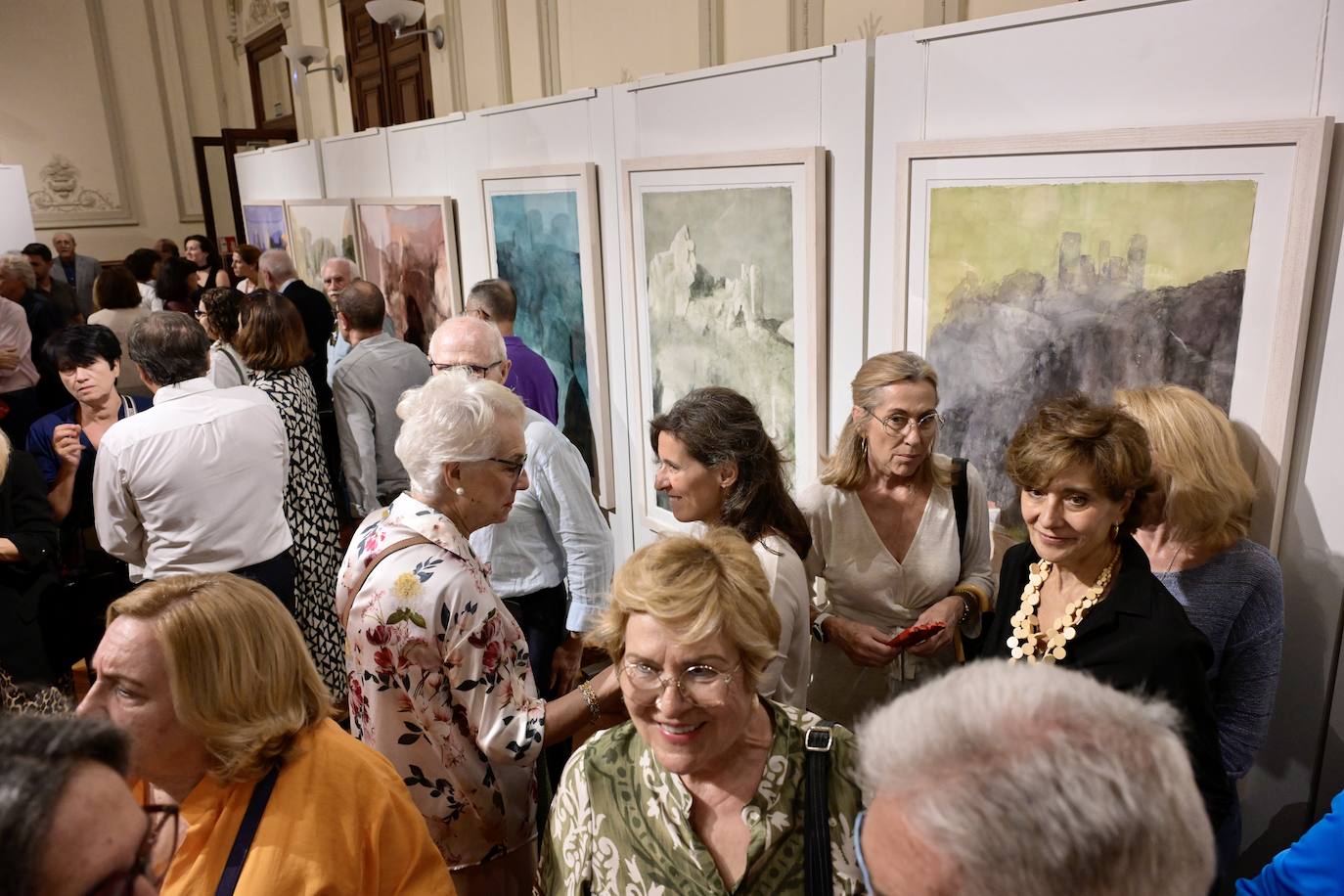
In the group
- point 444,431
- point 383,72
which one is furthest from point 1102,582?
point 383,72

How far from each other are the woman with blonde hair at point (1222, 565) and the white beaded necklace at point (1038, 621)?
0.22 meters

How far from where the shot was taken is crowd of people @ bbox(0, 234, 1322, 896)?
87 cm

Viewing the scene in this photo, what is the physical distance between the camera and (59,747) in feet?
3.04

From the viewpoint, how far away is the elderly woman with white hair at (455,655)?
6.01ft

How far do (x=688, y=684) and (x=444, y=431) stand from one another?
2.88 ft

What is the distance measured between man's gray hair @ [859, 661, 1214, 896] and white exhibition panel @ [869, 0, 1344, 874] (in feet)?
5.04

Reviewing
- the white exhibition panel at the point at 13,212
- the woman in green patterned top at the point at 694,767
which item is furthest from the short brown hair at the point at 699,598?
the white exhibition panel at the point at 13,212

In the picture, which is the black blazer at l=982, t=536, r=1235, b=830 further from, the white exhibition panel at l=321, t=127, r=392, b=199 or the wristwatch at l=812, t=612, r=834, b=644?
the white exhibition panel at l=321, t=127, r=392, b=199

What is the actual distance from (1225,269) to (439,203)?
465 cm

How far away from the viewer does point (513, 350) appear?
4.39m

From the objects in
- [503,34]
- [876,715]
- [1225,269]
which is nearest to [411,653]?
[876,715]

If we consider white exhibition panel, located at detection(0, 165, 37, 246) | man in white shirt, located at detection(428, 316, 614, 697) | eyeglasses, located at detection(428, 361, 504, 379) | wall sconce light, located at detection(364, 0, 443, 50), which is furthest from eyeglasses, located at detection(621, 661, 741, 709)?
white exhibition panel, located at detection(0, 165, 37, 246)

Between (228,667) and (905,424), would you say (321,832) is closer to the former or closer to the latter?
(228,667)

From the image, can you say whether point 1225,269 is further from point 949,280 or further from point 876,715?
point 876,715
